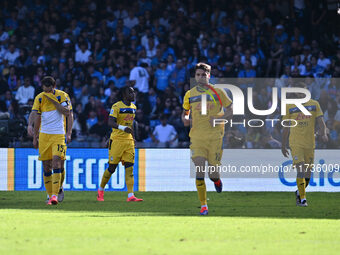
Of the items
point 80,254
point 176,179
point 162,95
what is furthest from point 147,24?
point 80,254

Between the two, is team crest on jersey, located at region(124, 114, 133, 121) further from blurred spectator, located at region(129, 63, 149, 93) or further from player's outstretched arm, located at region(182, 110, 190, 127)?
blurred spectator, located at region(129, 63, 149, 93)

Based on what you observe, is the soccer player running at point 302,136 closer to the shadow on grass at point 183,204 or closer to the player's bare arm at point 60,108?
the shadow on grass at point 183,204

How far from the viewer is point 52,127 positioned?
1269cm

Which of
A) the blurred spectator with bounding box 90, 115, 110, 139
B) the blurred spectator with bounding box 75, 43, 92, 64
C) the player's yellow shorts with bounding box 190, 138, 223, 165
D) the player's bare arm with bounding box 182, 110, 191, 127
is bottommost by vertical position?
the player's yellow shorts with bounding box 190, 138, 223, 165

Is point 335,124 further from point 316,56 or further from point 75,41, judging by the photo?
point 75,41

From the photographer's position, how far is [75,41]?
2283 centimetres

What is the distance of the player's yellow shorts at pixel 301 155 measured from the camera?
12.9 meters

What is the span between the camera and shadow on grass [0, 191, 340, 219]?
1134 cm

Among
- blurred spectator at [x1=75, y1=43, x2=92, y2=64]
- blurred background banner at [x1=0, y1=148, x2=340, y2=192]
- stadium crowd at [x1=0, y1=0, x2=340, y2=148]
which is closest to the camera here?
blurred background banner at [x1=0, y1=148, x2=340, y2=192]

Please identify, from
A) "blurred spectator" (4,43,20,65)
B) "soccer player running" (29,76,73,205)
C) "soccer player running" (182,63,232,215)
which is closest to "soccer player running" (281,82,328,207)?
"soccer player running" (182,63,232,215)

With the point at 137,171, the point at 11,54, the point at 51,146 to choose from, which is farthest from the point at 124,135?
the point at 11,54

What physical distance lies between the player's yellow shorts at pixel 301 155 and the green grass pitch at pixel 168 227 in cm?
83

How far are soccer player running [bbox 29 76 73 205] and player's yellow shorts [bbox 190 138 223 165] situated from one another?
Answer: 2902mm

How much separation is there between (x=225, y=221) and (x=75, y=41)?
14.0 meters
